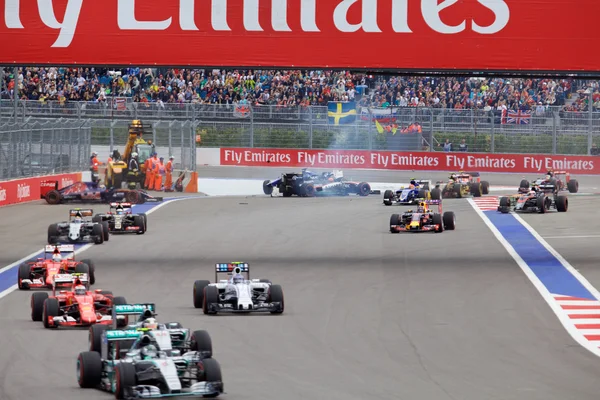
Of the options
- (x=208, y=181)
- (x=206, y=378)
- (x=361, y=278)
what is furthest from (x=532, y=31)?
(x=208, y=181)

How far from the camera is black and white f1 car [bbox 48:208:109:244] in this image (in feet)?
104

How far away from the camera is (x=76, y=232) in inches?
1243

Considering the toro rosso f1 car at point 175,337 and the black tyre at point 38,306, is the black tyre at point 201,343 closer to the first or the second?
the toro rosso f1 car at point 175,337

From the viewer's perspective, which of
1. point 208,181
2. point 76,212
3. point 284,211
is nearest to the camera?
point 76,212

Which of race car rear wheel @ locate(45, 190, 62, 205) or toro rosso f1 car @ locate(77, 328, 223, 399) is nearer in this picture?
toro rosso f1 car @ locate(77, 328, 223, 399)

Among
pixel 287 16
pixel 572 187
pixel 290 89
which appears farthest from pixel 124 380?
pixel 290 89

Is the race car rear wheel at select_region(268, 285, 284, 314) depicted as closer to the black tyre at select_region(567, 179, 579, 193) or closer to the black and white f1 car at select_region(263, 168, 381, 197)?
the black and white f1 car at select_region(263, 168, 381, 197)

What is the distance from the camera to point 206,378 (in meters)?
14.0

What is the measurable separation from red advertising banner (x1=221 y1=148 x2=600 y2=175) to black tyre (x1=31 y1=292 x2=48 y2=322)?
40.6 metres

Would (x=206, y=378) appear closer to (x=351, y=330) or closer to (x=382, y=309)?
(x=351, y=330)

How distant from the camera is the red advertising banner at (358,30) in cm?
2856

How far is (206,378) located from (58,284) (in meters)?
9.31

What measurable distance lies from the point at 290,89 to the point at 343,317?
1789 inches

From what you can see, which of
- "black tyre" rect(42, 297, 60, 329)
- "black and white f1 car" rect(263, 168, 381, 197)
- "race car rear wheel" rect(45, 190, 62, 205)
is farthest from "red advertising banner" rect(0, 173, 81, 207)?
"black tyre" rect(42, 297, 60, 329)
